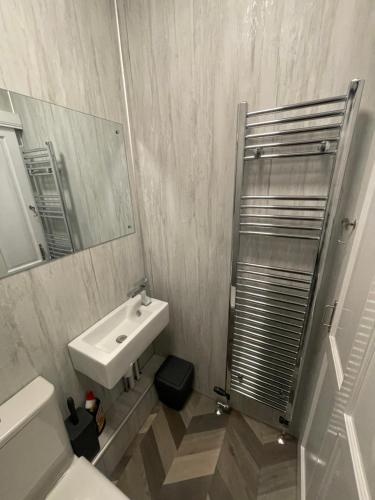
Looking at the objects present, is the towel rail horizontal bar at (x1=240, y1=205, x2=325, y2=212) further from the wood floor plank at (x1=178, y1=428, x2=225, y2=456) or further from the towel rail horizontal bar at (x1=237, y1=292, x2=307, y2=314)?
the wood floor plank at (x1=178, y1=428, x2=225, y2=456)

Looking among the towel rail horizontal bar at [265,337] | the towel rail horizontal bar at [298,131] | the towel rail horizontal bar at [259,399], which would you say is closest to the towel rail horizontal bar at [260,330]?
the towel rail horizontal bar at [265,337]

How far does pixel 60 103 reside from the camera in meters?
0.97

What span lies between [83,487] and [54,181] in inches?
53.9

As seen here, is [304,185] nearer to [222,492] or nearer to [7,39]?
[7,39]

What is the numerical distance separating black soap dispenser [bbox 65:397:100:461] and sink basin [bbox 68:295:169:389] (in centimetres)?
25

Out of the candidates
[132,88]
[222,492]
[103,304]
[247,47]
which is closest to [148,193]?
[132,88]

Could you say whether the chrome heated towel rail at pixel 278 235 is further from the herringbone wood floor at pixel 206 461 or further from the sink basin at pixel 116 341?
the sink basin at pixel 116 341

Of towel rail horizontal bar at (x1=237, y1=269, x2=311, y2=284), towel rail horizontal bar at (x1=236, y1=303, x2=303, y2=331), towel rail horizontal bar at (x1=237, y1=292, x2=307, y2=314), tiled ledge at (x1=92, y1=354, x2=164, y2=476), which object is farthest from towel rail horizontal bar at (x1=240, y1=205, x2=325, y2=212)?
tiled ledge at (x1=92, y1=354, x2=164, y2=476)

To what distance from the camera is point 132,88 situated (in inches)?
48.6

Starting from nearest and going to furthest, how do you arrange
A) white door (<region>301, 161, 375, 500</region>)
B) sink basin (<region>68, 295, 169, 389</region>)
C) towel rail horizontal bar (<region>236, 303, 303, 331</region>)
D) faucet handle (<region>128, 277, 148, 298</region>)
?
white door (<region>301, 161, 375, 500</region>) → sink basin (<region>68, 295, 169, 389</region>) → towel rail horizontal bar (<region>236, 303, 303, 331</region>) → faucet handle (<region>128, 277, 148, 298</region>)

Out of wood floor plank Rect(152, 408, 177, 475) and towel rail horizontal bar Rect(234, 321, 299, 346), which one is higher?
towel rail horizontal bar Rect(234, 321, 299, 346)

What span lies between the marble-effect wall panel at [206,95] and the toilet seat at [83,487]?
0.87m

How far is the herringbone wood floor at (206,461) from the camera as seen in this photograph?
121cm

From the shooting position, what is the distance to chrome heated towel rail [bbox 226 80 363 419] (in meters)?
0.88
